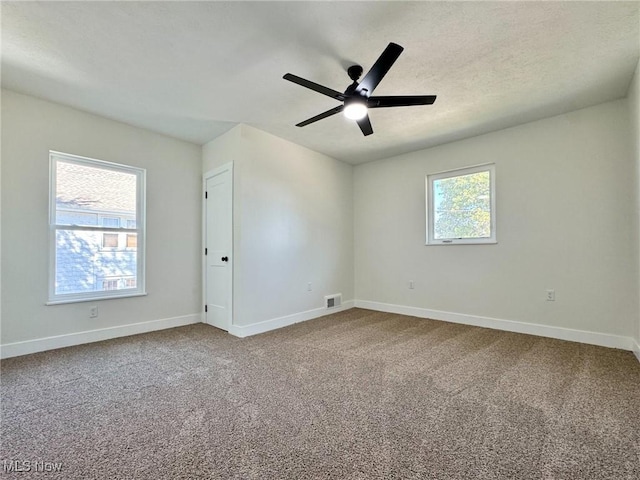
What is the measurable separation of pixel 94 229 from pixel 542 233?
5.28 metres

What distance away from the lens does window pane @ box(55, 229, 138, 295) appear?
125 inches

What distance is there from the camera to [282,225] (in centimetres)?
A: 414

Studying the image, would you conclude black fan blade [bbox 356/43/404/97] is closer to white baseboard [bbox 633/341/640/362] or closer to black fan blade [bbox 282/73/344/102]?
black fan blade [bbox 282/73/344/102]

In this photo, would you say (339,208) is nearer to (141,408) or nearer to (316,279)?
(316,279)

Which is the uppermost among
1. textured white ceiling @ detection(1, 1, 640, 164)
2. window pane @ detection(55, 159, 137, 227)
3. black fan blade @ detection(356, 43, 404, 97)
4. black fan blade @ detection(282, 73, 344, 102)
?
textured white ceiling @ detection(1, 1, 640, 164)

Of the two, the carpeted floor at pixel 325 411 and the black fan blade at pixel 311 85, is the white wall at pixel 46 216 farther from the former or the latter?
the black fan blade at pixel 311 85

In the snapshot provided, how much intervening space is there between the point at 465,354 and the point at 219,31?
3475 millimetres

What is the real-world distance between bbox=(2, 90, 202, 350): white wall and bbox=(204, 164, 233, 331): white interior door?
0.73 feet

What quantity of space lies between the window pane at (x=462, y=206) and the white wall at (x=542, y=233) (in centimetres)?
18

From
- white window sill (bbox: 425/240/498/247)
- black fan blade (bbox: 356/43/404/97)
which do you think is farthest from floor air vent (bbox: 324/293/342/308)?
black fan blade (bbox: 356/43/404/97)

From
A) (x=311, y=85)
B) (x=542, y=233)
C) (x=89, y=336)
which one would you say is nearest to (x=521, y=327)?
(x=542, y=233)

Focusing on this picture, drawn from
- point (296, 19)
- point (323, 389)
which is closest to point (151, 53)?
point (296, 19)

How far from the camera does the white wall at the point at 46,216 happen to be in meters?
2.89

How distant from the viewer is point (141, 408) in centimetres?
194
